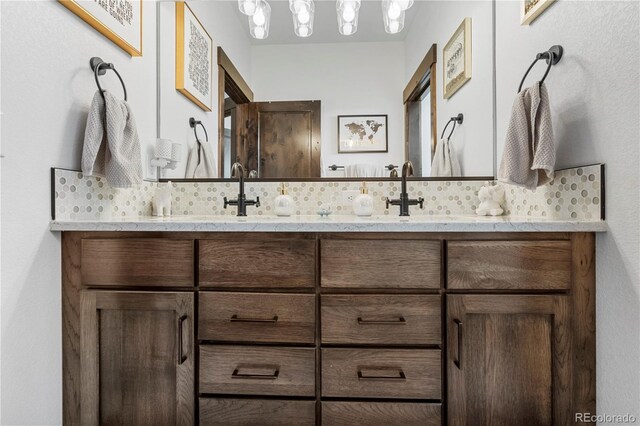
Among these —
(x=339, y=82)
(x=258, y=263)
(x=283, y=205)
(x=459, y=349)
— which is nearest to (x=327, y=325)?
(x=258, y=263)

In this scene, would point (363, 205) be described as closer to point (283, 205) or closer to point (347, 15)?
point (283, 205)

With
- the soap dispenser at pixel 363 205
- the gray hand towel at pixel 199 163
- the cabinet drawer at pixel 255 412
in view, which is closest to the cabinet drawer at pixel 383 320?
the cabinet drawer at pixel 255 412

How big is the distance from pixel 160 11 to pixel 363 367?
Result: 1.85m

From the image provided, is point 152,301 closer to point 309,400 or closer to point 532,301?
point 309,400

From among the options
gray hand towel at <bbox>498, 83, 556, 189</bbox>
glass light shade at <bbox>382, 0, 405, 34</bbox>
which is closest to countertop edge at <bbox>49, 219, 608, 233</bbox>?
gray hand towel at <bbox>498, 83, 556, 189</bbox>

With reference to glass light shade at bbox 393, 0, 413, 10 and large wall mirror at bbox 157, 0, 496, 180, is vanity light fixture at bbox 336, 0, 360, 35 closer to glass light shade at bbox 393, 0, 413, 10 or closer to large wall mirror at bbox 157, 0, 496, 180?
large wall mirror at bbox 157, 0, 496, 180

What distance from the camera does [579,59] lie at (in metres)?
1.04

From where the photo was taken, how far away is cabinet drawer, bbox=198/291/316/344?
3.32 feet

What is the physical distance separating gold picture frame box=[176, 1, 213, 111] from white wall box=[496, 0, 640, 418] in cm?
148

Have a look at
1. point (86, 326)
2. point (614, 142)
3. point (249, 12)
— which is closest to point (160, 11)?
point (249, 12)

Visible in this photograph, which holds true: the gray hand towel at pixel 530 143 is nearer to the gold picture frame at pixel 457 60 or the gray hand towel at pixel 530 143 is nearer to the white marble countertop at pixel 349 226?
the white marble countertop at pixel 349 226

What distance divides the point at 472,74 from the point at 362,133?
58cm

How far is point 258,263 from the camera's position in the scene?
102cm

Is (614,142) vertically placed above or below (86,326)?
above
